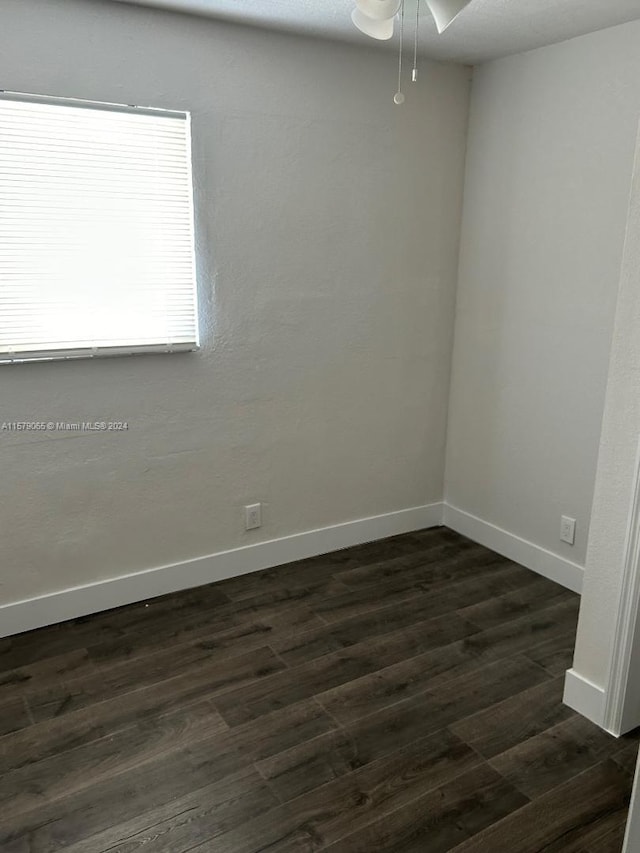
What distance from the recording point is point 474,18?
2.54 meters

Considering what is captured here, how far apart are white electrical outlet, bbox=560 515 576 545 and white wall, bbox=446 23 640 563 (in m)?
0.03

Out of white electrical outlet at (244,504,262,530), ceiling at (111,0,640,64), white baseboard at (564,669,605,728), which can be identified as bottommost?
white baseboard at (564,669,605,728)

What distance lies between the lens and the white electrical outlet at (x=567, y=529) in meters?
3.05

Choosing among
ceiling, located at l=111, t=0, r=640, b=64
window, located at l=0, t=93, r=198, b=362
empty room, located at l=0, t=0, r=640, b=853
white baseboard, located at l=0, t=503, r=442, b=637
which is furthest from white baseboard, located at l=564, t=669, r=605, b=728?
ceiling, located at l=111, t=0, r=640, b=64

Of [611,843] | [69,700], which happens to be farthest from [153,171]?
[611,843]

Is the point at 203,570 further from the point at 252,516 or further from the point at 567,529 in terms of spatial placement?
the point at 567,529

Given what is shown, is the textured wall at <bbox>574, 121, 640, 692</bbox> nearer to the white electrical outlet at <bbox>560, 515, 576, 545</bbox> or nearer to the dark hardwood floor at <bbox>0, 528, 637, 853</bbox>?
the dark hardwood floor at <bbox>0, 528, 637, 853</bbox>

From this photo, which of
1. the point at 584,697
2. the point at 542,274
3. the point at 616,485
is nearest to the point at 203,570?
the point at 584,697

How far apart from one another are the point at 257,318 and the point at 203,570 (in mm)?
1160

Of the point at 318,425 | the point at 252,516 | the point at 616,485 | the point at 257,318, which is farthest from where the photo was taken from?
the point at 318,425

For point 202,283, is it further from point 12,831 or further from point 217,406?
point 12,831

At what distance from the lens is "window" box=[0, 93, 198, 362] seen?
2375 mm

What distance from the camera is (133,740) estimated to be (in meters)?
2.12

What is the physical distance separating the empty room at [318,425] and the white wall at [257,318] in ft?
0.04
